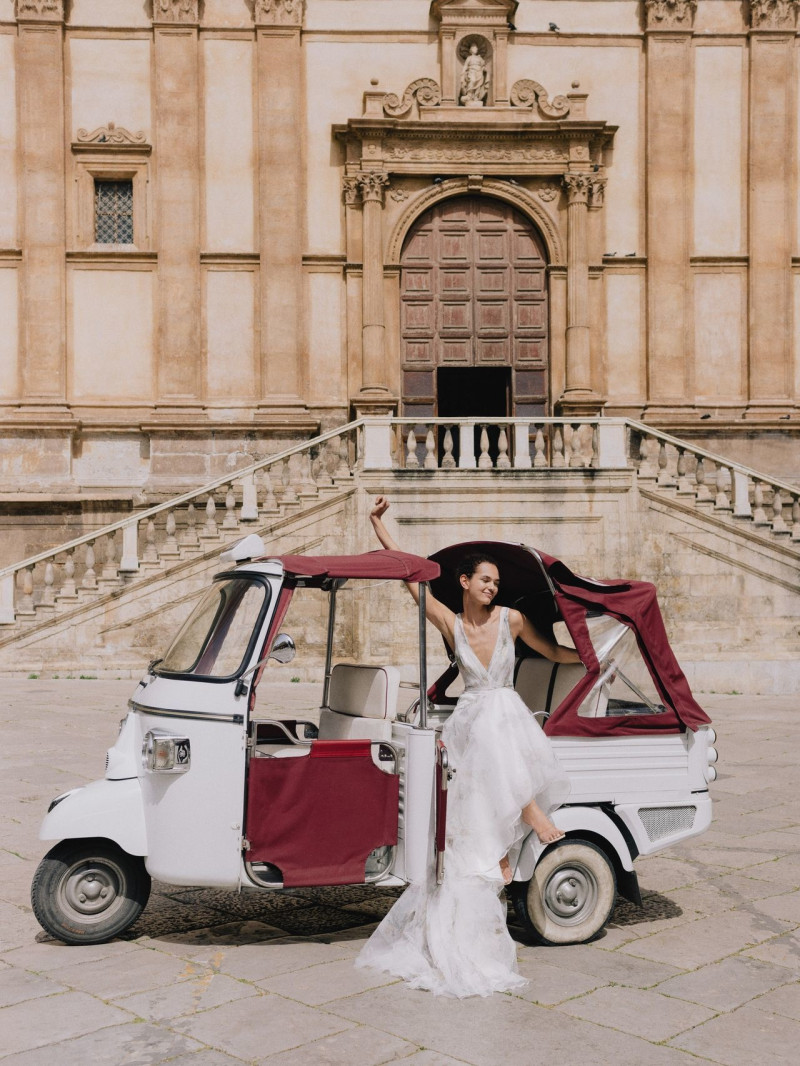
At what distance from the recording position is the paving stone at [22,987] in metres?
5.34

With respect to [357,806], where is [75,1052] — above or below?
below

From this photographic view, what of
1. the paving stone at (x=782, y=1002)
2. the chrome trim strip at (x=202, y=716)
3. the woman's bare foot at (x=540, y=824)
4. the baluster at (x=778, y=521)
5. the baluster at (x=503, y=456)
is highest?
the baluster at (x=503, y=456)

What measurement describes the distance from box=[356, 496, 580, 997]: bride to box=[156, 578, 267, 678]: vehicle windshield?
0.83 meters

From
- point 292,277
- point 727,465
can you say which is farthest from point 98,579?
point 727,465

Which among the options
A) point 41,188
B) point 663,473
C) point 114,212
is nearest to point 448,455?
point 663,473

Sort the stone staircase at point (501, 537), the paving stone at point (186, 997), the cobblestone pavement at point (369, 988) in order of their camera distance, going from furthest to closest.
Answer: the stone staircase at point (501, 537), the paving stone at point (186, 997), the cobblestone pavement at point (369, 988)

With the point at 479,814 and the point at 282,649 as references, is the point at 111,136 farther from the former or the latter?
the point at 479,814

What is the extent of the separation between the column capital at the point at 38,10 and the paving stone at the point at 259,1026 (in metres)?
21.5

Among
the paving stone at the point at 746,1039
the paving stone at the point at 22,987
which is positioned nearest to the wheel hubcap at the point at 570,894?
the paving stone at the point at 746,1039

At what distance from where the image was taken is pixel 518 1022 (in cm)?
504

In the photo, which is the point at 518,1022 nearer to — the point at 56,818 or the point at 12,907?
the point at 56,818

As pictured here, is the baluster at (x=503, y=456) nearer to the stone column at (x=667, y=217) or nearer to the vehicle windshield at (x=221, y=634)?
the stone column at (x=667, y=217)

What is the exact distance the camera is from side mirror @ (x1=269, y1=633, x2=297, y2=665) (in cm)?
614

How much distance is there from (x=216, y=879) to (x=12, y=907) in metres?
1.70
